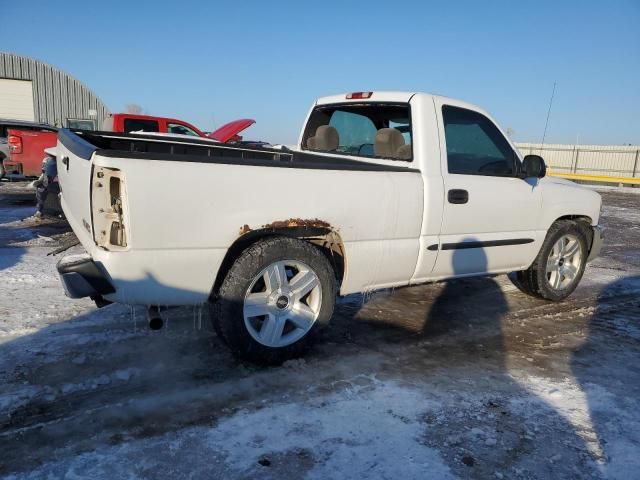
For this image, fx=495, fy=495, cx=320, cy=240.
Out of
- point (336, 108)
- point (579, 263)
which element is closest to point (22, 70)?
point (336, 108)

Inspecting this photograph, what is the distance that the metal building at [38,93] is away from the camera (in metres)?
29.0

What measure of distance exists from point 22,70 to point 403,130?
106 feet

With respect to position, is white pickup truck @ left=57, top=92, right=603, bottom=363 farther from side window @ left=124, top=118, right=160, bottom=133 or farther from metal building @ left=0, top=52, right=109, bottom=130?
metal building @ left=0, top=52, right=109, bottom=130

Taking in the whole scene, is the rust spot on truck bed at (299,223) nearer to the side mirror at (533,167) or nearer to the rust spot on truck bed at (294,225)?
the rust spot on truck bed at (294,225)

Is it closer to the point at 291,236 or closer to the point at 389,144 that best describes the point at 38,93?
the point at 389,144

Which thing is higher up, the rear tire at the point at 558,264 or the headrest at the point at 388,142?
the headrest at the point at 388,142

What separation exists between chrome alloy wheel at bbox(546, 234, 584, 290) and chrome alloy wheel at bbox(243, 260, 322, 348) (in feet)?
9.68

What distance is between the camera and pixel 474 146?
4344mm

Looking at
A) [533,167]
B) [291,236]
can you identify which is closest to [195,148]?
[291,236]

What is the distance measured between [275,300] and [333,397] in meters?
0.74

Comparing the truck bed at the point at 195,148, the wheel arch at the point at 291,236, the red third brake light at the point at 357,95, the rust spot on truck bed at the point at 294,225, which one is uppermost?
the red third brake light at the point at 357,95

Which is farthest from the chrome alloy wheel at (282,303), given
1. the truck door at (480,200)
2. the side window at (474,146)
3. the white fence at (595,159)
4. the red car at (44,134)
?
the white fence at (595,159)

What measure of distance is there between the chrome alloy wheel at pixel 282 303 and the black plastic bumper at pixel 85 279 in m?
0.85

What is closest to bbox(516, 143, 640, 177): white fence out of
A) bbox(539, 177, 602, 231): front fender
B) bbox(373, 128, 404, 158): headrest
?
bbox(539, 177, 602, 231): front fender
